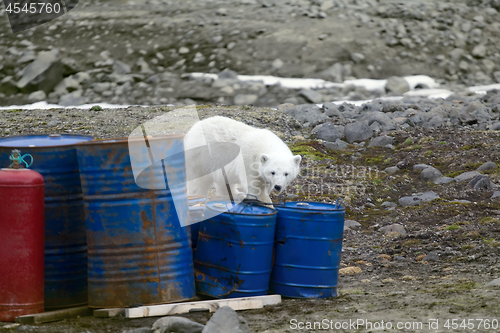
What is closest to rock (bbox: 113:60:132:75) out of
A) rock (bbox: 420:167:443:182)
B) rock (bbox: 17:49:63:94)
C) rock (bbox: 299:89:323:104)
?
rock (bbox: 17:49:63:94)

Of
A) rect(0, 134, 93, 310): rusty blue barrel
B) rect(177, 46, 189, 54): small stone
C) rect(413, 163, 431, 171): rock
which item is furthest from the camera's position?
rect(177, 46, 189, 54): small stone

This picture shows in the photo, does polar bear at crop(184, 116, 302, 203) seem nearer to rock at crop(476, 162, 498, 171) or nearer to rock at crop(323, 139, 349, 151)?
rock at crop(476, 162, 498, 171)

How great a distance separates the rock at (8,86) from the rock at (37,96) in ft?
2.33

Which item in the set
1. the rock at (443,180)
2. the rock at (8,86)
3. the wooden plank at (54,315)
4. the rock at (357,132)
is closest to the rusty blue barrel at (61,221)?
the wooden plank at (54,315)

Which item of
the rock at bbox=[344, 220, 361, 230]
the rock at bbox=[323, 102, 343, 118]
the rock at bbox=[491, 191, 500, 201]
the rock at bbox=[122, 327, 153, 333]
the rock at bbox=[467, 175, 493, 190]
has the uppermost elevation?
the rock at bbox=[122, 327, 153, 333]

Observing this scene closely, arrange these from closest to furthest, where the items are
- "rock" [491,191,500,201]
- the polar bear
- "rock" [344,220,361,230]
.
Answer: the polar bear, "rock" [344,220,361,230], "rock" [491,191,500,201]

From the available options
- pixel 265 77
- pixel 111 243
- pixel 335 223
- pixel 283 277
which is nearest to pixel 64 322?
pixel 111 243

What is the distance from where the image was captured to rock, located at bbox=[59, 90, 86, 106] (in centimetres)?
1934

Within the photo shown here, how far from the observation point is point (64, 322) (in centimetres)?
409

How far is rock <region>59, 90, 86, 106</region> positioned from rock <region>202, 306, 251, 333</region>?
55.1ft

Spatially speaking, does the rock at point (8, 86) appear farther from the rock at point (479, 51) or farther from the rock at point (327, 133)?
the rock at point (479, 51)

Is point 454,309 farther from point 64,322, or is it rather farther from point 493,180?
point 493,180

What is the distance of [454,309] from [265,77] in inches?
685

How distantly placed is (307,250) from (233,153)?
2.22 metres
